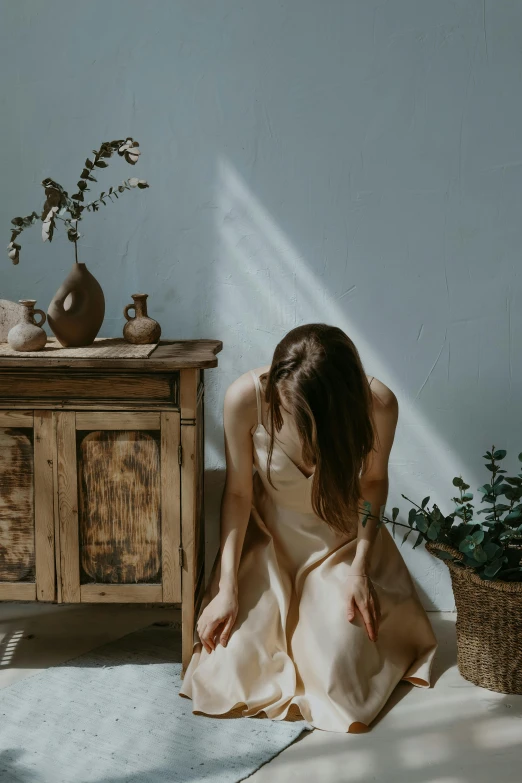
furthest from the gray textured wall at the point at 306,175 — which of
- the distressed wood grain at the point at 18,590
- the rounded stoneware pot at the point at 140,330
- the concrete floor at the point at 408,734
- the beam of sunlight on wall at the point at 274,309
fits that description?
the distressed wood grain at the point at 18,590

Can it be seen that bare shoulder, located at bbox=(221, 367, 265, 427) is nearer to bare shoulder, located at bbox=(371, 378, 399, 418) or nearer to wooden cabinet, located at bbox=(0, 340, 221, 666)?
wooden cabinet, located at bbox=(0, 340, 221, 666)

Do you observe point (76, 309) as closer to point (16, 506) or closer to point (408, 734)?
point (16, 506)

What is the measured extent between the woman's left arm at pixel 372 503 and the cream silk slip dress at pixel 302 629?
34mm

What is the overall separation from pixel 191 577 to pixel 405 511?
2.61 ft

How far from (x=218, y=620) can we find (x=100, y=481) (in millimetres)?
483

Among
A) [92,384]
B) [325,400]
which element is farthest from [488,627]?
[92,384]

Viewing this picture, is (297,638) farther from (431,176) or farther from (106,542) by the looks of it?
(431,176)

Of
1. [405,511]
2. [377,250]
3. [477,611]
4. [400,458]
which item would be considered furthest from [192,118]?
[477,611]

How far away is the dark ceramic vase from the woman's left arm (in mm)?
814

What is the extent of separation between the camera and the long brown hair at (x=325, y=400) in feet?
6.14

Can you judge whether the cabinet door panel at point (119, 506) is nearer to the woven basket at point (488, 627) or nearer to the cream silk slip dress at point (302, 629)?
the cream silk slip dress at point (302, 629)

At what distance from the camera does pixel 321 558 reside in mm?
2203

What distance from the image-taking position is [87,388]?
2080 millimetres

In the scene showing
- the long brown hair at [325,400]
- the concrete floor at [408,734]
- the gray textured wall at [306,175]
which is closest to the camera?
the concrete floor at [408,734]
